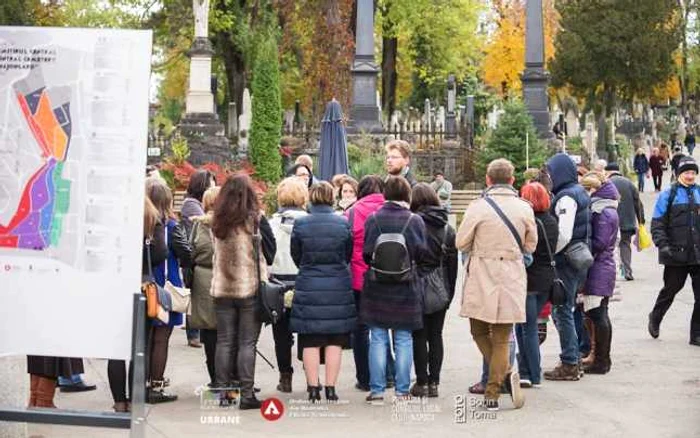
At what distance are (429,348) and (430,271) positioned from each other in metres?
0.64

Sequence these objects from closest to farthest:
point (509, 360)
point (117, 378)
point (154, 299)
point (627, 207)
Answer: point (154, 299) < point (117, 378) < point (509, 360) < point (627, 207)

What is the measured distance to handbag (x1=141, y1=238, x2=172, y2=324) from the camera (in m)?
8.19

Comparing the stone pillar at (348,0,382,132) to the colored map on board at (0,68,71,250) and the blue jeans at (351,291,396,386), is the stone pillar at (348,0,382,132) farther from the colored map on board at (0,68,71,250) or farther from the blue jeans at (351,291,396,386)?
the colored map on board at (0,68,71,250)

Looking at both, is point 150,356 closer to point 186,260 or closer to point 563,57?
point 186,260

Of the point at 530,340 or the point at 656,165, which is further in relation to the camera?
the point at 656,165

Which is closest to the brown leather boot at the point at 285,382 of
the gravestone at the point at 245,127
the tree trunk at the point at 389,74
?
the gravestone at the point at 245,127

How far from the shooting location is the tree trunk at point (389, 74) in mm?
46312

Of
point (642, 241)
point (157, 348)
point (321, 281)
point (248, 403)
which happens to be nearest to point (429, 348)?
point (321, 281)

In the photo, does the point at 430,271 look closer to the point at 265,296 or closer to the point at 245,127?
the point at 265,296

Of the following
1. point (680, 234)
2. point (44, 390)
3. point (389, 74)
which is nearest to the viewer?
point (44, 390)

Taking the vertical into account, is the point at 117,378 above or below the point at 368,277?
below

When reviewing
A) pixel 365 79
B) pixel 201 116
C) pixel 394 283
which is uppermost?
pixel 365 79

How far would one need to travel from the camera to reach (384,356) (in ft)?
32.1

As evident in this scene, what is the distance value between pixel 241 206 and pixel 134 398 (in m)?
2.47
